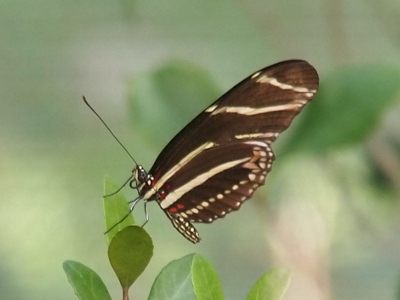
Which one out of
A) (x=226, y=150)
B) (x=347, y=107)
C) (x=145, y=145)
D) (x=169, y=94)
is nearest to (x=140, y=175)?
(x=226, y=150)

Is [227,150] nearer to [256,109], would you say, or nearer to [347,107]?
[256,109]

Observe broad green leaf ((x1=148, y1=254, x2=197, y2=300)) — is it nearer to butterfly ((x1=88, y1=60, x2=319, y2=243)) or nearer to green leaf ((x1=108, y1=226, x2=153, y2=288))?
green leaf ((x1=108, y1=226, x2=153, y2=288))

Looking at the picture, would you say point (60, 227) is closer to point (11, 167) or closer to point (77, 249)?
point (77, 249)

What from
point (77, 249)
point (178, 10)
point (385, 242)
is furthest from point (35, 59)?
point (385, 242)

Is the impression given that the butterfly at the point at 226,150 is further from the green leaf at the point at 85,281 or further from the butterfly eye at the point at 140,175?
the green leaf at the point at 85,281

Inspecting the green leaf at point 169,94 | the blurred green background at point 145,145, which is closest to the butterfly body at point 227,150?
the green leaf at point 169,94

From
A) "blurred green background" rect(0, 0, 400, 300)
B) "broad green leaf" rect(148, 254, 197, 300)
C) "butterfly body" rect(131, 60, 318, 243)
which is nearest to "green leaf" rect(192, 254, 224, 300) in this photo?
"broad green leaf" rect(148, 254, 197, 300)

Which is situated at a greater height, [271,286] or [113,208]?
[113,208]

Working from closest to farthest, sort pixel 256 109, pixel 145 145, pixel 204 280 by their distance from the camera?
1. pixel 204 280
2. pixel 256 109
3. pixel 145 145
